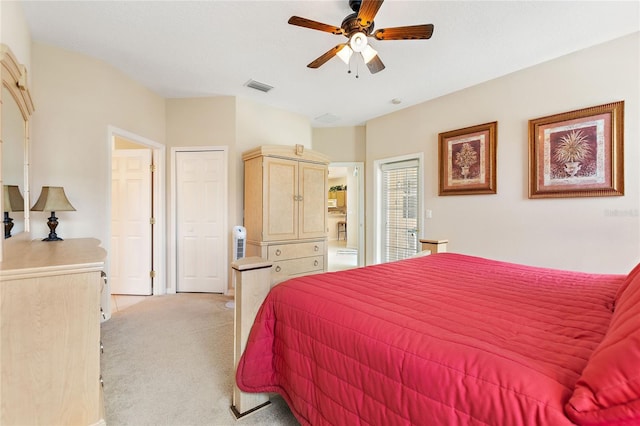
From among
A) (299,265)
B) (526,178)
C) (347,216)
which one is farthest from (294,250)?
(347,216)

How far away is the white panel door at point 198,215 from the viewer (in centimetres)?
387

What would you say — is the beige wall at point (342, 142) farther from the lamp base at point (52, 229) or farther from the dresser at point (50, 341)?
the dresser at point (50, 341)

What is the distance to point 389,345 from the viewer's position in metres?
0.92

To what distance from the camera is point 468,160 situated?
3492 mm

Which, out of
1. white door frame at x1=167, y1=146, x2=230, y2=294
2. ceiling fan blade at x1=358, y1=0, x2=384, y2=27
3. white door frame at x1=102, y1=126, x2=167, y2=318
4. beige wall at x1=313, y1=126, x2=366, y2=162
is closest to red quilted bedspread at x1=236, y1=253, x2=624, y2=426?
ceiling fan blade at x1=358, y1=0, x2=384, y2=27

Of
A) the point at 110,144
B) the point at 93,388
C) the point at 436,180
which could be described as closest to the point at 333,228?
the point at 436,180

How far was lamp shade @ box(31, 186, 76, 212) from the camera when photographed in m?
2.32

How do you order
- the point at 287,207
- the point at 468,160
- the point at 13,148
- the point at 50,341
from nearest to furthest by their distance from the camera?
the point at 50,341, the point at 13,148, the point at 468,160, the point at 287,207

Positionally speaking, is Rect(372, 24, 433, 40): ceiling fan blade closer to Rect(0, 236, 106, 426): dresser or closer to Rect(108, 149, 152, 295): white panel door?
Rect(0, 236, 106, 426): dresser

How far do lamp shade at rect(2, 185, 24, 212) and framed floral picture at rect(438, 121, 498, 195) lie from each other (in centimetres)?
421

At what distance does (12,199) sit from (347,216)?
7398 millimetres

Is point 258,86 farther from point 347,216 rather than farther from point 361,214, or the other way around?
point 347,216

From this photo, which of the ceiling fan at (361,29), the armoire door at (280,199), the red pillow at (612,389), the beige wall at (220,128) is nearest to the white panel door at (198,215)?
the beige wall at (220,128)

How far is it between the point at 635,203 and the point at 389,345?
9.93 feet
